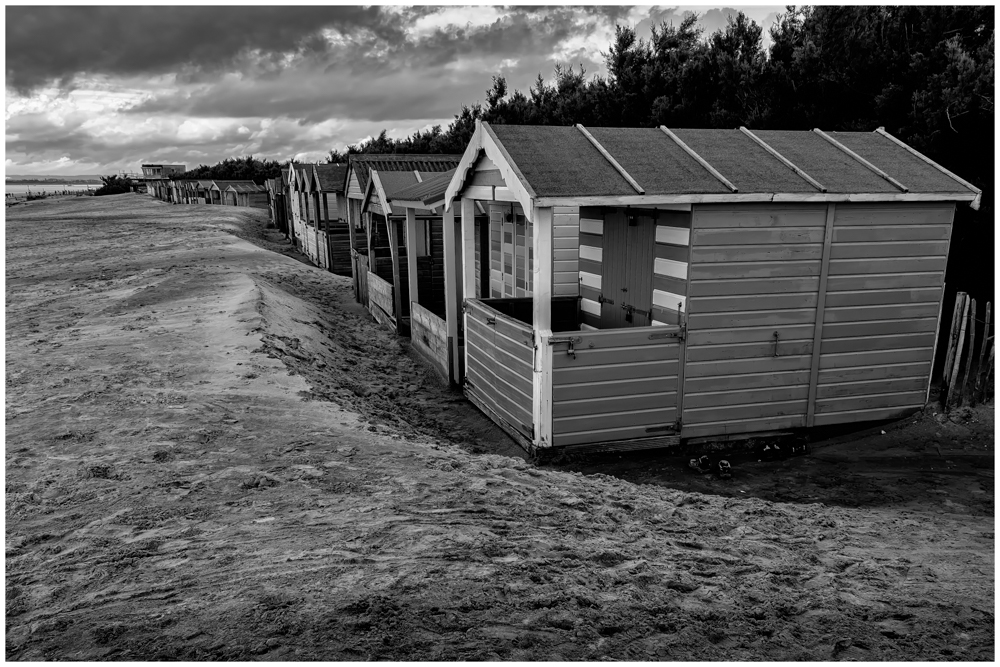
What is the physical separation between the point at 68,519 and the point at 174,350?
590 cm

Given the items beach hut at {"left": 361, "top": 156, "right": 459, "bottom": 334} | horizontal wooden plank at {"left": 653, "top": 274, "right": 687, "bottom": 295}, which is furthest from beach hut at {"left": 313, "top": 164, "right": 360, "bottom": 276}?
horizontal wooden plank at {"left": 653, "top": 274, "right": 687, "bottom": 295}

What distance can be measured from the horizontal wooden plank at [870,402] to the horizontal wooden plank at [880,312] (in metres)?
1.04

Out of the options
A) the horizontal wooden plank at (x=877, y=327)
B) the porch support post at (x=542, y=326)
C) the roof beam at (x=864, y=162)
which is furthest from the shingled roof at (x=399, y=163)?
the horizontal wooden plank at (x=877, y=327)

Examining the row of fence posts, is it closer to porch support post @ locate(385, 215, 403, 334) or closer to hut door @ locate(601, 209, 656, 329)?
hut door @ locate(601, 209, 656, 329)

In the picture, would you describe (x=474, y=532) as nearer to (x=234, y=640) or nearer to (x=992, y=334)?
(x=234, y=640)

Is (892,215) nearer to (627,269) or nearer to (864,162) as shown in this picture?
(864,162)

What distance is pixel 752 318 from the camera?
835cm

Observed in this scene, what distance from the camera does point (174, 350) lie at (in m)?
10.7

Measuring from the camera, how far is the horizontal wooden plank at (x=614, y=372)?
801 cm

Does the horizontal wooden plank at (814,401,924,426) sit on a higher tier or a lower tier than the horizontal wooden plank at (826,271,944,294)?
lower

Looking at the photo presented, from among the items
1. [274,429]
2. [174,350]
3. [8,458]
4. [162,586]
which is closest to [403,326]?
[174,350]

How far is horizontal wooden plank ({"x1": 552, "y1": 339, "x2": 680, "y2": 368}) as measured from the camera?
26.1 ft

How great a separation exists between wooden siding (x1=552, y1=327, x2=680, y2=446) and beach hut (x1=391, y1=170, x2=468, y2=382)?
3764 millimetres

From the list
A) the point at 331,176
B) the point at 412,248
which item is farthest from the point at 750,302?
the point at 331,176
